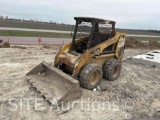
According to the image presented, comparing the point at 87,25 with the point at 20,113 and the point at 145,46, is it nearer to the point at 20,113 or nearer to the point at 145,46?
the point at 20,113

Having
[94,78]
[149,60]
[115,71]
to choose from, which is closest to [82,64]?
[94,78]

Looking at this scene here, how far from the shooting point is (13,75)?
8.98m

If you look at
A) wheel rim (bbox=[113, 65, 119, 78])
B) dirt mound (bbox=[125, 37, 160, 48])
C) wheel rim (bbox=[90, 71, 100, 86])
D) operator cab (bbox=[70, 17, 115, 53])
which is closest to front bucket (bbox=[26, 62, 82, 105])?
wheel rim (bbox=[90, 71, 100, 86])

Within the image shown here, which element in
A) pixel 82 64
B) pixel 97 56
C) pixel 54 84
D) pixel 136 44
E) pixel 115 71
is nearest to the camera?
pixel 54 84

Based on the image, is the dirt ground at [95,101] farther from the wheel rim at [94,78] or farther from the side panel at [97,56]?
the side panel at [97,56]

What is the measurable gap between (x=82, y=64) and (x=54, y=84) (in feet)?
3.52

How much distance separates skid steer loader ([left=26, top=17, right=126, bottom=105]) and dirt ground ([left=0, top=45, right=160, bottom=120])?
0.30 metres

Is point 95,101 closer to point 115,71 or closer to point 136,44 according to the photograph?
point 115,71

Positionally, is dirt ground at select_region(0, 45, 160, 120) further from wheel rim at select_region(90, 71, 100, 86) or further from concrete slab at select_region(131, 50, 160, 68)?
concrete slab at select_region(131, 50, 160, 68)

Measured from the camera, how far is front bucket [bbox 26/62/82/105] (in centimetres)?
671

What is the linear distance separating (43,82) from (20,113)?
1.79 metres

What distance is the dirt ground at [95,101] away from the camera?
20.7 ft

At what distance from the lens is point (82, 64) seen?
7805 millimetres

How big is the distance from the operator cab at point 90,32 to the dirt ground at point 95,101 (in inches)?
60.0
